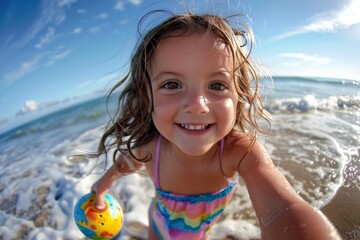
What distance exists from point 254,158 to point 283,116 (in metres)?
6.70

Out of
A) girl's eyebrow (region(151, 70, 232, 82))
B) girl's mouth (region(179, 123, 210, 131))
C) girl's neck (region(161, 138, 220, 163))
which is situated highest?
girl's eyebrow (region(151, 70, 232, 82))

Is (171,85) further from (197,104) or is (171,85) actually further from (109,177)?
(109,177)

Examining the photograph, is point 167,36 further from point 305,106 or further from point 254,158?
point 305,106

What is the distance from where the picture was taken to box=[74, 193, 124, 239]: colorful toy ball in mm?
3123

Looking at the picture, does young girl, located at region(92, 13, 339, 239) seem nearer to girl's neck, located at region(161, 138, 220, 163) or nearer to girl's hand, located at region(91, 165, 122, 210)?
girl's neck, located at region(161, 138, 220, 163)

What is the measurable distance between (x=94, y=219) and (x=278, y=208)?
2185 mm

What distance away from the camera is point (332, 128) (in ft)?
20.8

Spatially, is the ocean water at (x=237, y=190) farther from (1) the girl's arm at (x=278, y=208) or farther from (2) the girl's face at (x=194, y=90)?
(1) the girl's arm at (x=278, y=208)

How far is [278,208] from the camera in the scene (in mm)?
1514

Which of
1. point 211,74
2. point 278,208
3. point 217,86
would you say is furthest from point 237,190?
point 278,208

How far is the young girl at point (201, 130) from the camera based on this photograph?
5.42 ft

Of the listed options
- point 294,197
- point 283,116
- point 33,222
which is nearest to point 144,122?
point 294,197

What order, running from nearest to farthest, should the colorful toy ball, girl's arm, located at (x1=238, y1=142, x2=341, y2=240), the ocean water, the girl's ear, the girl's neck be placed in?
girl's arm, located at (x1=238, y1=142, x2=341, y2=240), the girl's ear, the girl's neck, the colorful toy ball, the ocean water

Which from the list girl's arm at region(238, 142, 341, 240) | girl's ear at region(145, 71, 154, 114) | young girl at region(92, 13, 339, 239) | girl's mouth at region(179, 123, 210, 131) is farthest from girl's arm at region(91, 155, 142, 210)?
girl's arm at region(238, 142, 341, 240)
